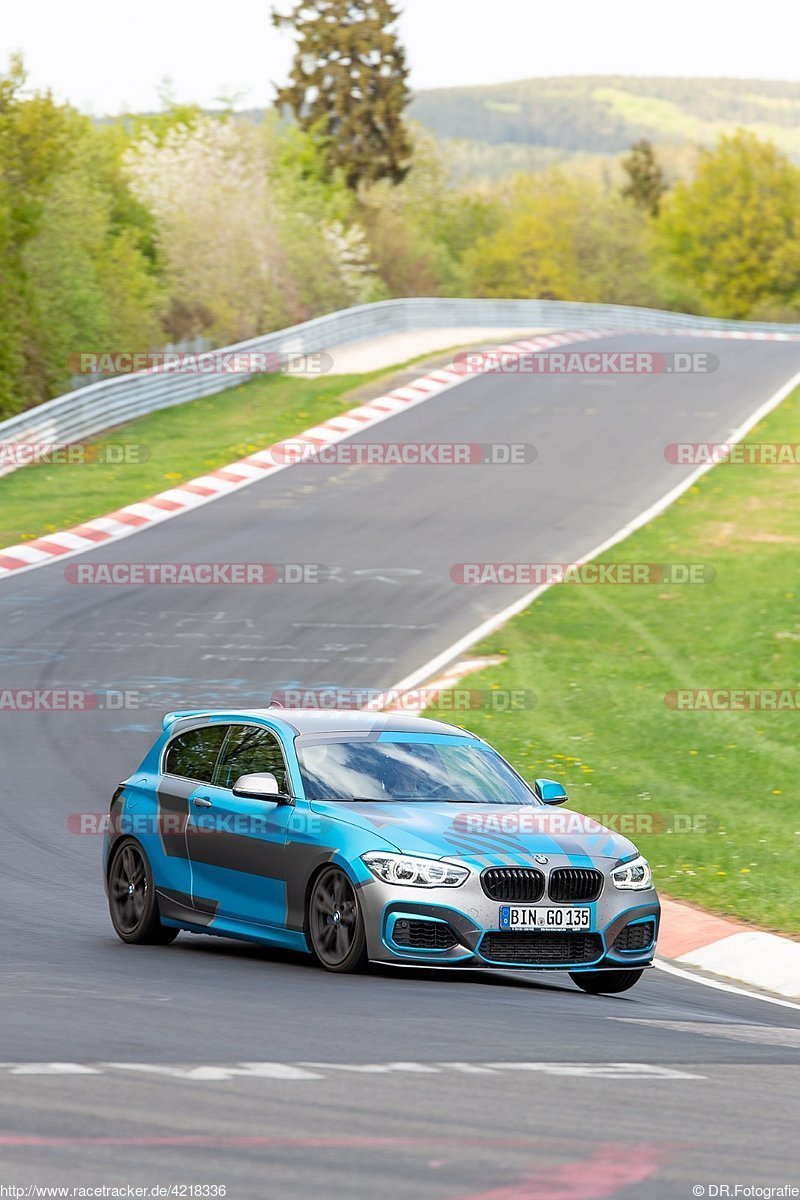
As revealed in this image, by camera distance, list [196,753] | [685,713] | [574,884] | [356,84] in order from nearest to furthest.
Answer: [574,884] → [196,753] → [685,713] → [356,84]

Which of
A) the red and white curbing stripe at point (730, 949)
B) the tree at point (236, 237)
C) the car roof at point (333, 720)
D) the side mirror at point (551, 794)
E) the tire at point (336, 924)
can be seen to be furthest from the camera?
the tree at point (236, 237)

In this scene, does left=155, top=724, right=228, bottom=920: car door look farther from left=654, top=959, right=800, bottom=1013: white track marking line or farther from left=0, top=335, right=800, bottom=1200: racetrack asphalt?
left=654, top=959, right=800, bottom=1013: white track marking line

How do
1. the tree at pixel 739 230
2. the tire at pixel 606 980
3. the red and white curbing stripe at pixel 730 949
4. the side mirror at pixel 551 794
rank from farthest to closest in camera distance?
the tree at pixel 739 230 < the red and white curbing stripe at pixel 730 949 < the side mirror at pixel 551 794 < the tire at pixel 606 980

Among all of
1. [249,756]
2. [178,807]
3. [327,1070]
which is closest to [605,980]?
[249,756]

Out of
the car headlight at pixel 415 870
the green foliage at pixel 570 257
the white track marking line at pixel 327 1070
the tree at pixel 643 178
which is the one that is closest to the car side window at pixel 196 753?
the car headlight at pixel 415 870

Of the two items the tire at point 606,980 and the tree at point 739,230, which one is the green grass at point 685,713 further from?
the tree at point 739,230

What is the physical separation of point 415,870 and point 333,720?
177 centimetres

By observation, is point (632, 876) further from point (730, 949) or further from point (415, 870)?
point (730, 949)

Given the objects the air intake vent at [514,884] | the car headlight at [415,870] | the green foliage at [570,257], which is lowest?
the air intake vent at [514,884]

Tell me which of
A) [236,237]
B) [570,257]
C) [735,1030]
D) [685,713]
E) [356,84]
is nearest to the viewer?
[735,1030]

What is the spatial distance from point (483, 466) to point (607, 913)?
80.1 ft

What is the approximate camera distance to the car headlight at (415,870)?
31.7 feet

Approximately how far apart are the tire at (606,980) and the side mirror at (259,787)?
1962 millimetres

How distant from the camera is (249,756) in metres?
11.0
